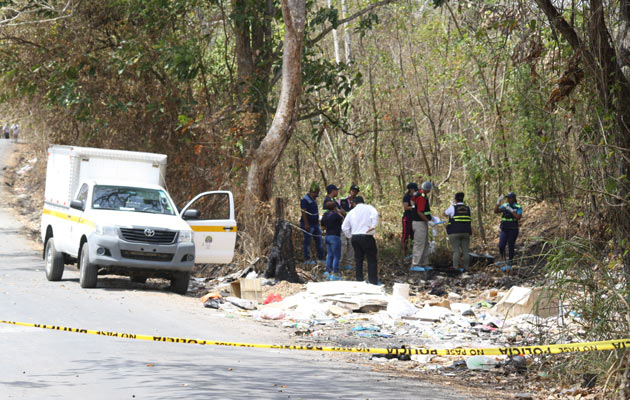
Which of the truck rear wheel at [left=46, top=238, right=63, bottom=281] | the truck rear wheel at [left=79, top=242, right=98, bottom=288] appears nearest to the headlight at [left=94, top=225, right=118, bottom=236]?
the truck rear wheel at [left=79, top=242, right=98, bottom=288]

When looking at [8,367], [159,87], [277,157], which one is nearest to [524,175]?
[277,157]

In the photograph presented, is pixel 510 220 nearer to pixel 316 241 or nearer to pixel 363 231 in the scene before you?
pixel 316 241

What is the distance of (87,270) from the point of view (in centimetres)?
1355

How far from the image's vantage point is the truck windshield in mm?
14462

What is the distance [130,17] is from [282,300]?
10456mm

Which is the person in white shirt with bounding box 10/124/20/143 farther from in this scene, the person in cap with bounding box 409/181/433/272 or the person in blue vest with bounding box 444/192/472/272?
the person in blue vest with bounding box 444/192/472/272

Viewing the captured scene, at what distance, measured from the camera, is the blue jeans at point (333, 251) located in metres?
16.2

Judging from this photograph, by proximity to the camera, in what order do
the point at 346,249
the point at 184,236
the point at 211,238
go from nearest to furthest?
the point at 184,236, the point at 211,238, the point at 346,249

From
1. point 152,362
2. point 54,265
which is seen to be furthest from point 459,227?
point 152,362

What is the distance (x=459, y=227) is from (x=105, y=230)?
816 centimetres

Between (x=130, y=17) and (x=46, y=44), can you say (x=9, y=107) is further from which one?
(x=130, y=17)

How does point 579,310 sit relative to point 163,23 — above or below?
below

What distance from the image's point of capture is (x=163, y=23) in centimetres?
1964

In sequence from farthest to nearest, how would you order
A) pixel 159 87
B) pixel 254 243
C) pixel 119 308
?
pixel 159 87
pixel 254 243
pixel 119 308
